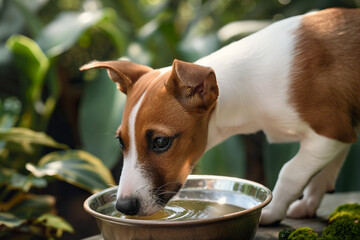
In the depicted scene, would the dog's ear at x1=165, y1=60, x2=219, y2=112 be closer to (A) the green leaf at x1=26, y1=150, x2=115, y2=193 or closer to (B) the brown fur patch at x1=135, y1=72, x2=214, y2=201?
(B) the brown fur patch at x1=135, y1=72, x2=214, y2=201

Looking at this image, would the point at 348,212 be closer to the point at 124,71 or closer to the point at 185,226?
the point at 185,226

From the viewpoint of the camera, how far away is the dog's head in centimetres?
150

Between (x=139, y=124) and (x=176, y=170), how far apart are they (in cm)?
22

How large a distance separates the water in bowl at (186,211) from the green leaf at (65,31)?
169 cm

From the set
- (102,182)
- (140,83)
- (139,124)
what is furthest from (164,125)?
(102,182)

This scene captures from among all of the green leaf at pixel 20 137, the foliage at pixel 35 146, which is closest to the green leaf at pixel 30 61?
the foliage at pixel 35 146

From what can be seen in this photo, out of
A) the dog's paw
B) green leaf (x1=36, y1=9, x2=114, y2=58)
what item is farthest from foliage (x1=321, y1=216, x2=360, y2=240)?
green leaf (x1=36, y1=9, x2=114, y2=58)

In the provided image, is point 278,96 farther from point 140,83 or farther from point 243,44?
point 140,83

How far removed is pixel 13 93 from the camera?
12.8 feet

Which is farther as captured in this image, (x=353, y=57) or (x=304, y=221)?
(x=304, y=221)

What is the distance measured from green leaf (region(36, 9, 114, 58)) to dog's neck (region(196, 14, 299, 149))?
1462 mm

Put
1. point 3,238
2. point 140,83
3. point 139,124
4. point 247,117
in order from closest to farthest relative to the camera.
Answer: point 139,124 < point 140,83 < point 247,117 < point 3,238

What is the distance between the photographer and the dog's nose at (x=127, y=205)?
4.78 ft

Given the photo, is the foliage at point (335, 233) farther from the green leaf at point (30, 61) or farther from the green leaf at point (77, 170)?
the green leaf at point (30, 61)
